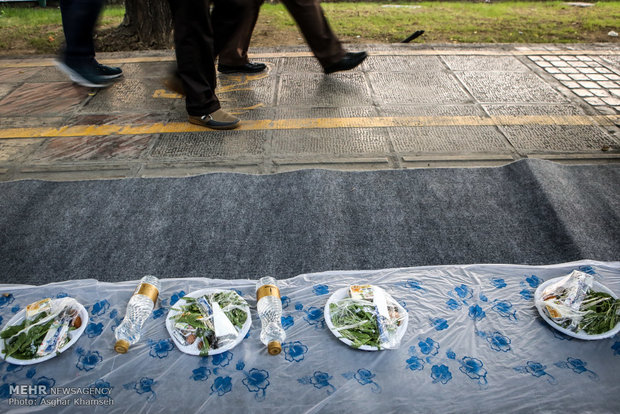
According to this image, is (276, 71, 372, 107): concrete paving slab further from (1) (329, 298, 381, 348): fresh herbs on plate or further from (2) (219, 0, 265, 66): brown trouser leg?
(1) (329, 298, 381, 348): fresh herbs on plate

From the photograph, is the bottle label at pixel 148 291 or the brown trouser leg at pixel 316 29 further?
the brown trouser leg at pixel 316 29

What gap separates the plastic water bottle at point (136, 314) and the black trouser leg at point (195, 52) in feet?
5.47

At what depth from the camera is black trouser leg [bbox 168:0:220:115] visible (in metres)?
2.49

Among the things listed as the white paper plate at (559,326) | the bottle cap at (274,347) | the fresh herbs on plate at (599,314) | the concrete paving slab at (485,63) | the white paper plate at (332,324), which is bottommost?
the bottle cap at (274,347)

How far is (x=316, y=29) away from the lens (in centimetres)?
333

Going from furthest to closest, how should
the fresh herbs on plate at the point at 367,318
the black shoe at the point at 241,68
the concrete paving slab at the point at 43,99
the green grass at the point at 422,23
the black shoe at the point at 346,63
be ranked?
the green grass at the point at 422,23 → the black shoe at the point at 241,68 → the black shoe at the point at 346,63 → the concrete paving slab at the point at 43,99 → the fresh herbs on plate at the point at 367,318

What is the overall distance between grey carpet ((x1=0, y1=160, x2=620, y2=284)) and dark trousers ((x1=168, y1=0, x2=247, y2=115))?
2.40 ft

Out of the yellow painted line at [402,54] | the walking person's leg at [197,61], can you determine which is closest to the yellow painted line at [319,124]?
the walking person's leg at [197,61]

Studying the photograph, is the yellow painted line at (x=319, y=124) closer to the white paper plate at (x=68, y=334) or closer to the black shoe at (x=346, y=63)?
the black shoe at (x=346, y=63)

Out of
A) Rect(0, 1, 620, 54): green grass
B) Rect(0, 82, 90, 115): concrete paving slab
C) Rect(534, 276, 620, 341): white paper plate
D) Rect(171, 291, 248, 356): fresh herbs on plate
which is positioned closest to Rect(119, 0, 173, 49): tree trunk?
Rect(0, 1, 620, 54): green grass

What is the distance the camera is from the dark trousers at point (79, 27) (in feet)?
8.91

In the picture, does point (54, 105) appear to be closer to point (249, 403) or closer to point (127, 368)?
point (127, 368)

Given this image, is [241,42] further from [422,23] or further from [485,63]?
[422,23]

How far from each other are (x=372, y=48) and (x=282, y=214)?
9.55 feet
